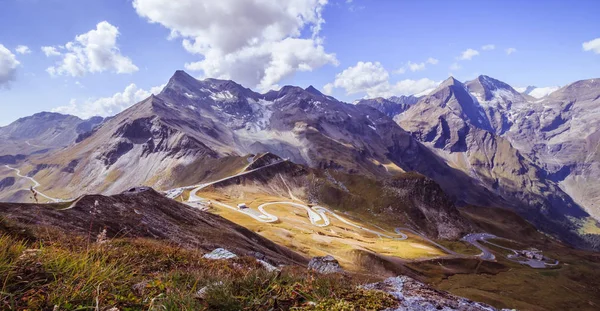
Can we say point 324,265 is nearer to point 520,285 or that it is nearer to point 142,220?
point 142,220

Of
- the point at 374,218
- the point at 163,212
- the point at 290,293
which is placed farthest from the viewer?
the point at 374,218

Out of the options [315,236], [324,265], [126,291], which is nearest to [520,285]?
[315,236]

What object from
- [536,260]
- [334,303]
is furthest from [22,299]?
[536,260]

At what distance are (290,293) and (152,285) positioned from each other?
7.53 feet

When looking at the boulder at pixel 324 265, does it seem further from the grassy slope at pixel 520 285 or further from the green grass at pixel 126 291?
the grassy slope at pixel 520 285

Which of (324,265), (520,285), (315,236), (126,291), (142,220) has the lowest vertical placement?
(520,285)

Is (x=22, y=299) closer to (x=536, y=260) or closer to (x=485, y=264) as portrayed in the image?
(x=485, y=264)

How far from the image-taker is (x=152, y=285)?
5.32m

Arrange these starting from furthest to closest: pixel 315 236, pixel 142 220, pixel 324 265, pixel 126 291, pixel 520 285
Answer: pixel 315 236 < pixel 520 285 < pixel 142 220 < pixel 324 265 < pixel 126 291

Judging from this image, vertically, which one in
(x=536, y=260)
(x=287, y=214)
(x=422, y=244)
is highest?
(x=287, y=214)

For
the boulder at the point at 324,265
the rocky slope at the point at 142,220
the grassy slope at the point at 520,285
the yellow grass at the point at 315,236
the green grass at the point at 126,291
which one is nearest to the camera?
the green grass at the point at 126,291

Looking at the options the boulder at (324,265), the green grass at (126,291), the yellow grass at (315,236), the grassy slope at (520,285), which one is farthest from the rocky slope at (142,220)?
the grassy slope at (520,285)

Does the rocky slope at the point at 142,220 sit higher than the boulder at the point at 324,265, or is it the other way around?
the rocky slope at the point at 142,220

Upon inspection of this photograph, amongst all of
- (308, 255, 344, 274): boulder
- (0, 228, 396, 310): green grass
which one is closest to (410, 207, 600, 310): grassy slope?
(308, 255, 344, 274): boulder
